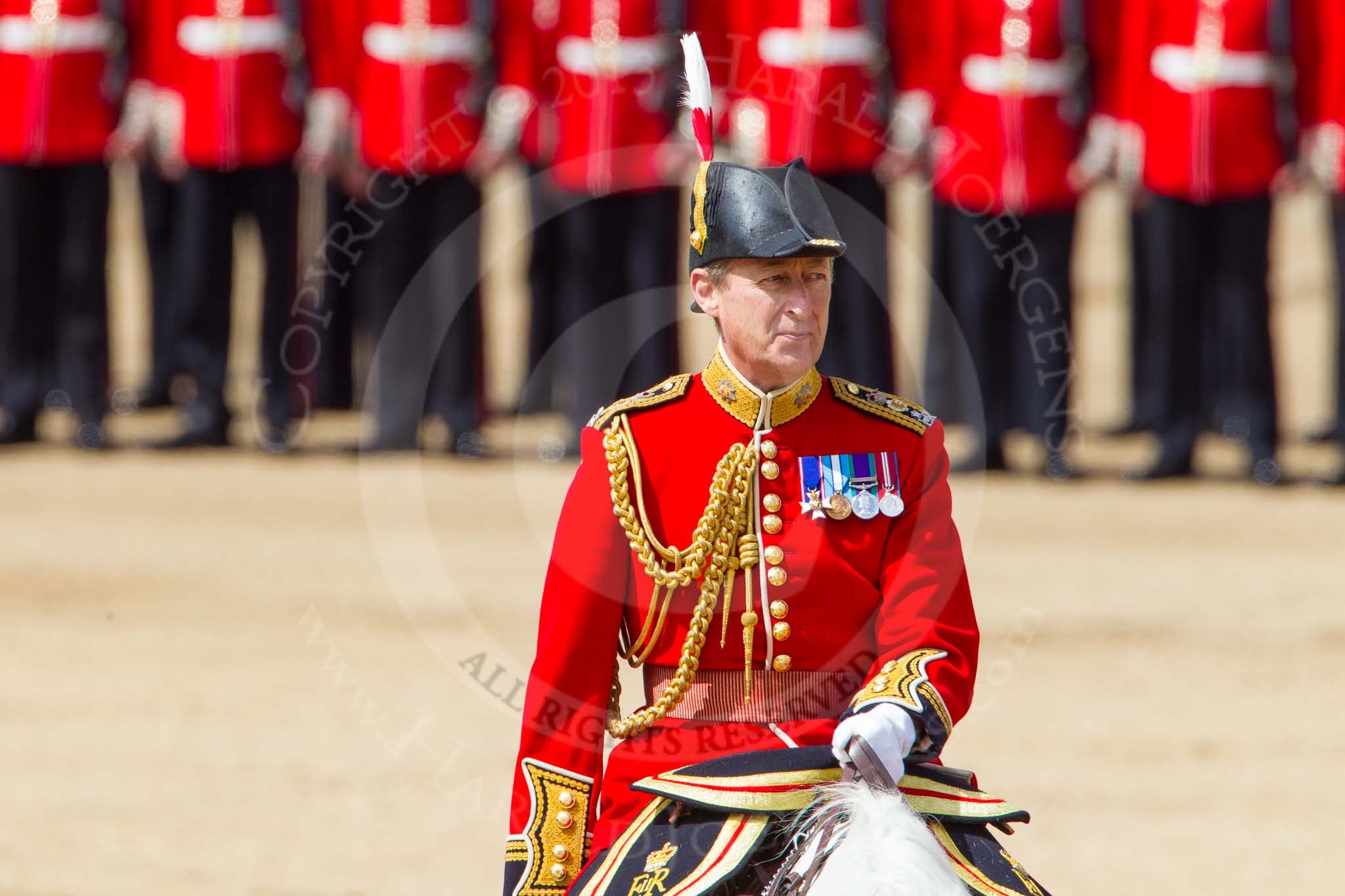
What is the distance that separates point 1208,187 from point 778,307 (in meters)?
5.72

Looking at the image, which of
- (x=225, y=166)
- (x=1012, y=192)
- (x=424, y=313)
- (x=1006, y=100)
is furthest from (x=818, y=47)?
(x=225, y=166)

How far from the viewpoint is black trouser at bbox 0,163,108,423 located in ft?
29.1

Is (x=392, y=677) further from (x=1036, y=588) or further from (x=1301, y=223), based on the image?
(x=1301, y=223)

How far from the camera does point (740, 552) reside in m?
2.91

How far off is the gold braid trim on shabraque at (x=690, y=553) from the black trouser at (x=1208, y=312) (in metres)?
5.77

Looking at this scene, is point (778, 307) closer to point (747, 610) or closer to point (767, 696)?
point (747, 610)

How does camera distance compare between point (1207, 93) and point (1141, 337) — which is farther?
point (1141, 337)

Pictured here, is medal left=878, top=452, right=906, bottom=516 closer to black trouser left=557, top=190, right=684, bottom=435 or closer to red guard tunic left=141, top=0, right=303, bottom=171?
black trouser left=557, top=190, right=684, bottom=435

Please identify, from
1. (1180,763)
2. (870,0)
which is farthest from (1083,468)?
(1180,763)

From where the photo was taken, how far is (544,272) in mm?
9047

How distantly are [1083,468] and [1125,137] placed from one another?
1166 millimetres

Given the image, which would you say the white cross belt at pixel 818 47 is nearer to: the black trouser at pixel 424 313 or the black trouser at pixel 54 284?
the black trouser at pixel 424 313

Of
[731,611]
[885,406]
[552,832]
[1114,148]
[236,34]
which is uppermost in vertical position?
[236,34]

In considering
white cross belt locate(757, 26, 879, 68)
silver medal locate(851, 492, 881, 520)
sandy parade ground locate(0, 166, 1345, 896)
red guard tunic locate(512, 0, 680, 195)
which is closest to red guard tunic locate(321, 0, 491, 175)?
red guard tunic locate(512, 0, 680, 195)
